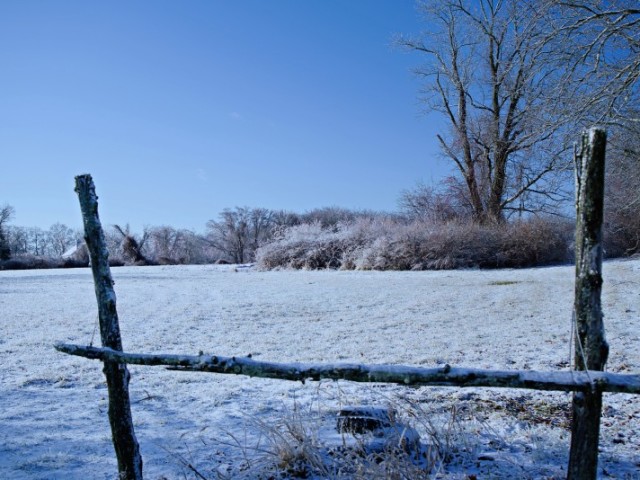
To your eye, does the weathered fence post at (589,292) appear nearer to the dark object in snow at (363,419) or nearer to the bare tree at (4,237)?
the dark object in snow at (363,419)

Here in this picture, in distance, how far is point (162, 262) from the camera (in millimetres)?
26625

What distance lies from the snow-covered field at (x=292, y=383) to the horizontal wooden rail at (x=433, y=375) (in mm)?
782

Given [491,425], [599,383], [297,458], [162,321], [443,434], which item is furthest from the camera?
[162,321]

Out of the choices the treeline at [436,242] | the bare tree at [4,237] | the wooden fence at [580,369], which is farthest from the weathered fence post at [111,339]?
the bare tree at [4,237]

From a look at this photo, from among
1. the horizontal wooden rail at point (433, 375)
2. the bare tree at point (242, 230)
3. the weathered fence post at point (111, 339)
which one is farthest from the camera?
the bare tree at point (242, 230)

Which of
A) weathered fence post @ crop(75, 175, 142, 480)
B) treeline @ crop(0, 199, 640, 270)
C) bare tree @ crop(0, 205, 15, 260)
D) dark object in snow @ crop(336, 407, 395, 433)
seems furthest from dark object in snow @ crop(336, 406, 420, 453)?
bare tree @ crop(0, 205, 15, 260)

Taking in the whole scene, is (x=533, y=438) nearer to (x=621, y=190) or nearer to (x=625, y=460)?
(x=625, y=460)

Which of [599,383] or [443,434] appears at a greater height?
[599,383]

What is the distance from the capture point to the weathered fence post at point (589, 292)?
1.60 metres

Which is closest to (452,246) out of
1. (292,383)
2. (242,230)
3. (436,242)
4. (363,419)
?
(436,242)

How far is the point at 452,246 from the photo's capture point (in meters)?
14.3

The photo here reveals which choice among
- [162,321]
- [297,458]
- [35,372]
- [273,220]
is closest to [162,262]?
[273,220]

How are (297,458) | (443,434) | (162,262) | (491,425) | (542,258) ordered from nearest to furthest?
(297,458) < (443,434) < (491,425) < (542,258) < (162,262)

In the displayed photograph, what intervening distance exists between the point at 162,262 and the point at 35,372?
23613 millimetres
